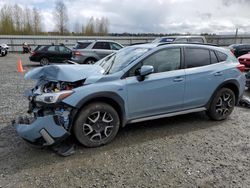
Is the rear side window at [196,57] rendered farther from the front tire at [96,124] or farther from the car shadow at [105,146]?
the front tire at [96,124]

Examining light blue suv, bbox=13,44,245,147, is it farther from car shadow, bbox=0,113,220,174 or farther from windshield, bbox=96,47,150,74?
car shadow, bbox=0,113,220,174

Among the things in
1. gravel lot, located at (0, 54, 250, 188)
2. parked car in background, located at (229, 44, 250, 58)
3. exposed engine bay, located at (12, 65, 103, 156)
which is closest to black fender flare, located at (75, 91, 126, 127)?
exposed engine bay, located at (12, 65, 103, 156)

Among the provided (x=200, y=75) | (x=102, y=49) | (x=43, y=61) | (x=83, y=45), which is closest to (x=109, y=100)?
(x=200, y=75)

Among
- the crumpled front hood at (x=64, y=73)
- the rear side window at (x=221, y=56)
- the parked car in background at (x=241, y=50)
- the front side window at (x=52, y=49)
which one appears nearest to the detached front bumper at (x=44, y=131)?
the crumpled front hood at (x=64, y=73)

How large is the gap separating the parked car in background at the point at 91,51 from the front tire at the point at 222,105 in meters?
8.09

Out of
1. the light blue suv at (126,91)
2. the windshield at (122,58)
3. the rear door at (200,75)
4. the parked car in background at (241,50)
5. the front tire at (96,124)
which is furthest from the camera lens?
the parked car in background at (241,50)

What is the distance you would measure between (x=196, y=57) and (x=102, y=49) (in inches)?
328

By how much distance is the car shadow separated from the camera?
318 cm

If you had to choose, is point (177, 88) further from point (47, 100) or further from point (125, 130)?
point (47, 100)

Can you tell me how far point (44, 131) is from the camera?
3.12 m

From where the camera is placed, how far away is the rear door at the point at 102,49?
1192 centimetres

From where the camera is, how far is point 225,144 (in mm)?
3760

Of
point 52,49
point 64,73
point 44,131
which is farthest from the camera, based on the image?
point 52,49

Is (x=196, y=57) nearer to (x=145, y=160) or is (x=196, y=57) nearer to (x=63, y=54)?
A: (x=145, y=160)
